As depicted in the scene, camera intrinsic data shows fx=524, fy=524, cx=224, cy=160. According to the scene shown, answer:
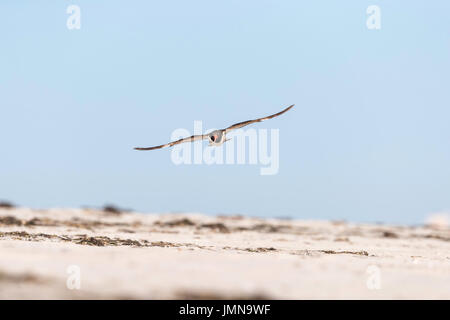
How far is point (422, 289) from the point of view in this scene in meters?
7.38

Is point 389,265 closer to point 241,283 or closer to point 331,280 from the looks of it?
point 331,280

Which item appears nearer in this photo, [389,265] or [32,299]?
[32,299]

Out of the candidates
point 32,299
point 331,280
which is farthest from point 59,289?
point 331,280

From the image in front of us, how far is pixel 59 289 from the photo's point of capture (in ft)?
21.6
